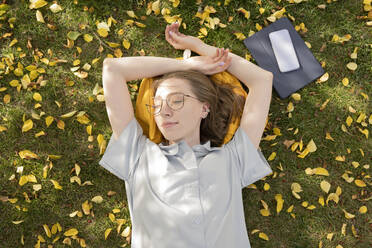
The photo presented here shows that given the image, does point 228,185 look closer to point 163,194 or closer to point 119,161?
point 163,194

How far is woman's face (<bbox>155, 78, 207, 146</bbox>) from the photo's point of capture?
296cm

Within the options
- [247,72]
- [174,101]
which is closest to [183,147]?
[174,101]

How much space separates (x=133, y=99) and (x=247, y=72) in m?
1.51

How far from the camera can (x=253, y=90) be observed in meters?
3.39

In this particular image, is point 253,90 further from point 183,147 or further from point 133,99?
point 133,99

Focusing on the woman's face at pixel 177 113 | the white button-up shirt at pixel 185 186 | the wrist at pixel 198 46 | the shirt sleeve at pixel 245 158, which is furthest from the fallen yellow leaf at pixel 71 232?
the wrist at pixel 198 46

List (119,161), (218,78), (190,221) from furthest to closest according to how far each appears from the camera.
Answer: (218,78) → (119,161) → (190,221)

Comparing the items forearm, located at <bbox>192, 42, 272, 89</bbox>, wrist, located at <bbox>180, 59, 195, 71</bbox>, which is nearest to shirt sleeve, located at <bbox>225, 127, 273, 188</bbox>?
forearm, located at <bbox>192, 42, 272, 89</bbox>

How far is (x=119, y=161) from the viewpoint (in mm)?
3174

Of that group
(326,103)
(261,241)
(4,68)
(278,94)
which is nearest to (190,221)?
(261,241)

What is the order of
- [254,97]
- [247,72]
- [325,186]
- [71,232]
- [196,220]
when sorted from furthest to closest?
[325,186], [71,232], [247,72], [254,97], [196,220]

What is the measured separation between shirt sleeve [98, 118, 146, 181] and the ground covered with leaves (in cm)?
78

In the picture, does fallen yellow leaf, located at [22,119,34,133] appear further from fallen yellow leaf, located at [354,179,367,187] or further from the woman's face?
fallen yellow leaf, located at [354,179,367,187]

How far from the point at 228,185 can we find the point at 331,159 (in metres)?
1.75
